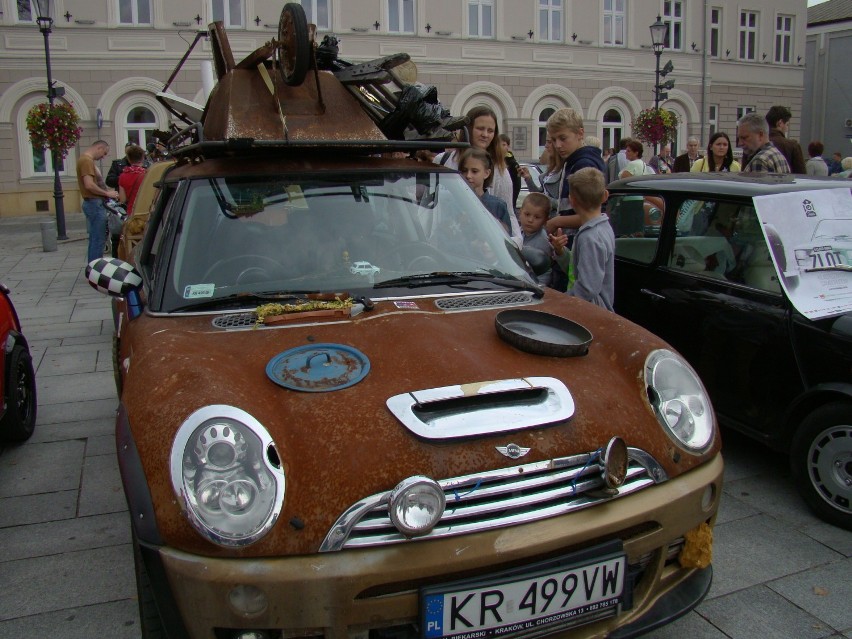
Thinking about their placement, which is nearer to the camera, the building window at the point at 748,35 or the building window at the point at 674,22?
the building window at the point at 674,22

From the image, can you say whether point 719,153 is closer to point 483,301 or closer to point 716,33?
point 483,301

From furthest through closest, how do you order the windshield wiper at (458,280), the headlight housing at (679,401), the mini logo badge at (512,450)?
1. the windshield wiper at (458,280)
2. the headlight housing at (679,401)
3. the mini logo badge at (512,450)

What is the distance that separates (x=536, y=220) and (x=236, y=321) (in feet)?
8.90

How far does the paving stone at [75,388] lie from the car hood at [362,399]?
3.20 meters

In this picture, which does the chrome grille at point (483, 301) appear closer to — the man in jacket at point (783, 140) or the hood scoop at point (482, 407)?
the hood scoop at point (482, 407)

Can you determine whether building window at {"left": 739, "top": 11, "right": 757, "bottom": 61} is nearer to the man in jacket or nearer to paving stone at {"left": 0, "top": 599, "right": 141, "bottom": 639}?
the man in jacket

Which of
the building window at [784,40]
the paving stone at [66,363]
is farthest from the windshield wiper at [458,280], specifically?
the building window at [784,40]

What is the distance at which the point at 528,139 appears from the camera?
1112 inches

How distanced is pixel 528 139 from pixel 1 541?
1042 inches

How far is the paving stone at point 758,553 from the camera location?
3285 mm

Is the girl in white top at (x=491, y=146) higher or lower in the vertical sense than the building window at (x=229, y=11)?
lower

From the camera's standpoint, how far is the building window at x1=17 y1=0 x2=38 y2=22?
2367 cm

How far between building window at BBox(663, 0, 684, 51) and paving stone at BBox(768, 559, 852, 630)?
3116cm

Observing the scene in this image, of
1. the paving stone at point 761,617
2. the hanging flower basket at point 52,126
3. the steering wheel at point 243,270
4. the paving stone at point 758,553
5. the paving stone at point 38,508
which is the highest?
the hanging flower basket at point 52,126
